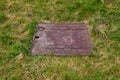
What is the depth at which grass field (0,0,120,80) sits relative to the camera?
3936mm

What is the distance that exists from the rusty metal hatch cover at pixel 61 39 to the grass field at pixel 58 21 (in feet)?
0.34

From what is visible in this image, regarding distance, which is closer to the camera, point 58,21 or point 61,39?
point 61,39

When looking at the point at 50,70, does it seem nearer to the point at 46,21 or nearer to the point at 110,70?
the point at 110,70

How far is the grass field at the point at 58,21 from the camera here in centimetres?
394

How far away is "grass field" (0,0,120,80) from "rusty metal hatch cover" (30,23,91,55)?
10 cm

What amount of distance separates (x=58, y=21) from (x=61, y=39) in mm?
550

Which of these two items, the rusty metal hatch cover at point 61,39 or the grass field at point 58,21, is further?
the rusty metal hatch cover at point 61,39

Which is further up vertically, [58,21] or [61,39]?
[58,21]

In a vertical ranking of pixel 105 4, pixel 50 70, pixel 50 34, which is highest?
pixel 105 4

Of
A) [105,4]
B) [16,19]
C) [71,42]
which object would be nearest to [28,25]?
[16,19]

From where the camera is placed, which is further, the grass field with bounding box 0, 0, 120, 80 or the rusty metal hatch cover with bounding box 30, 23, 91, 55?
the rusty metal hatch cover with bounding box 30, 23, 91, 55

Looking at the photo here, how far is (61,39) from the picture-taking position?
14.8 feet

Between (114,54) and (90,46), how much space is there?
1.34ft

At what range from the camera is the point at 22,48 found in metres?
4.38
